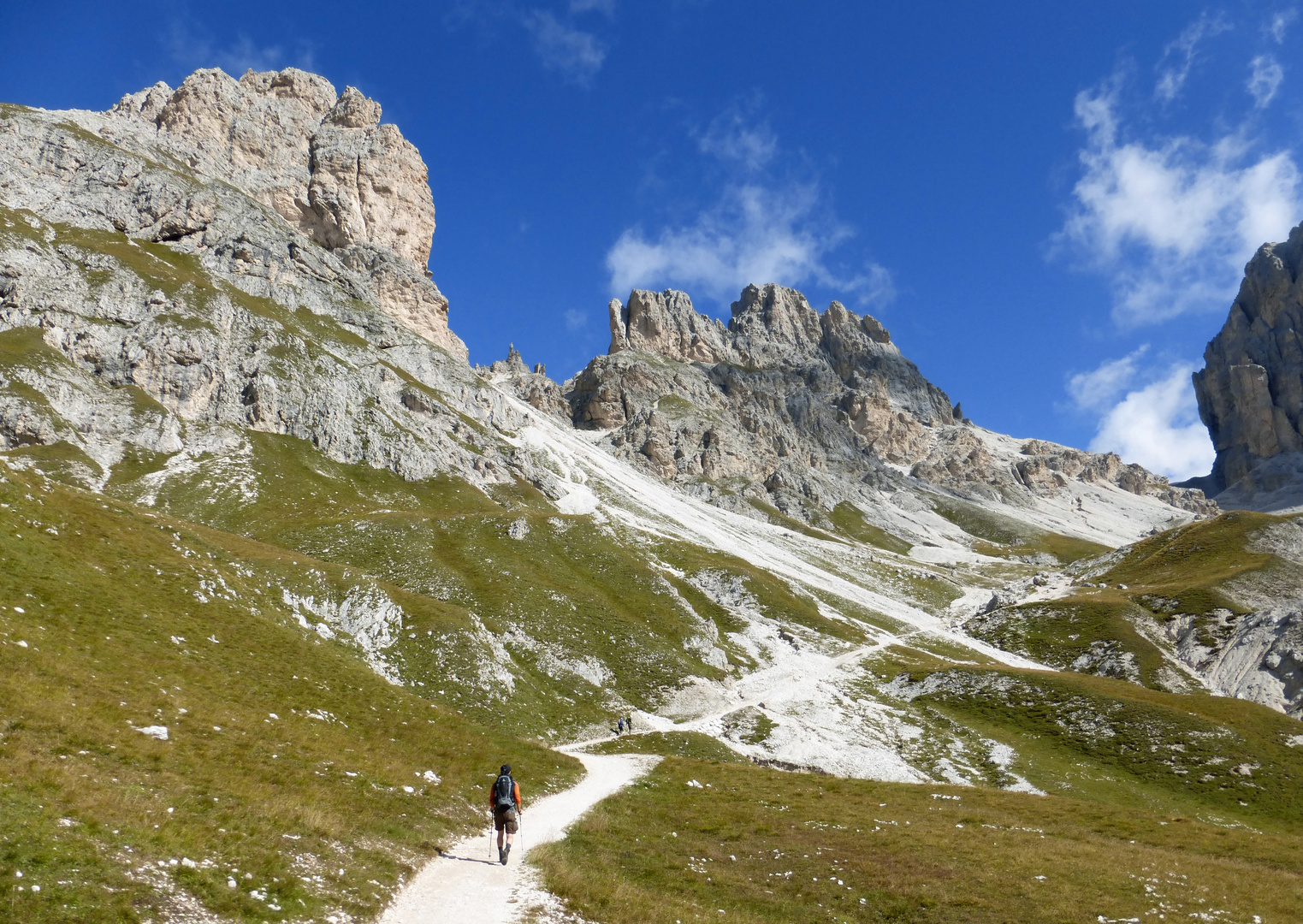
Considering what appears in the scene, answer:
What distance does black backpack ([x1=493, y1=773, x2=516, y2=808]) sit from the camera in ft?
64.2

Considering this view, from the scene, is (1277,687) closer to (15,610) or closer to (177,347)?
(15,610)

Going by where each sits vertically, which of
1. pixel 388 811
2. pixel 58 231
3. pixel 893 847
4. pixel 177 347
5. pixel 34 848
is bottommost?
pixel 893 847

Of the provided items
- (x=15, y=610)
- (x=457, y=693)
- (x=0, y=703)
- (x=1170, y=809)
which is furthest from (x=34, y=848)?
(x=1170, y=809)

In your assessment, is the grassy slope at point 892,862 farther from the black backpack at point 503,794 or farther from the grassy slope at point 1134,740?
the grassy slope at point 1134,740

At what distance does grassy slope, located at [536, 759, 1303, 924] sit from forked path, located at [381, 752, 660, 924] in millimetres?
1044

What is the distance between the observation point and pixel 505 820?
1962cm

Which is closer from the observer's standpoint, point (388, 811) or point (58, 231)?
point (388, 811)

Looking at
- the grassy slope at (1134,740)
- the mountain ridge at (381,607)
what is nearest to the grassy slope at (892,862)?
the mountain ridge at (381,607)

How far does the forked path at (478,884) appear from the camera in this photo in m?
15.0

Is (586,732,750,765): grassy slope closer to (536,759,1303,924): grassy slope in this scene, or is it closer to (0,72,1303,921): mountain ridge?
(0,72,1303,921): mountain ridge

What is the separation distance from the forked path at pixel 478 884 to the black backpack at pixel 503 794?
1.66 meters

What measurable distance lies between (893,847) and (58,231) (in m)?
172

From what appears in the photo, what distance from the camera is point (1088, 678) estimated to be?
73.5 m

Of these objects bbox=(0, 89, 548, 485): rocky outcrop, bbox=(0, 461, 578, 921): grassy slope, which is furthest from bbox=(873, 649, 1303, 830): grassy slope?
bbox=(0, 89, 548, 485): rocky outcrop
